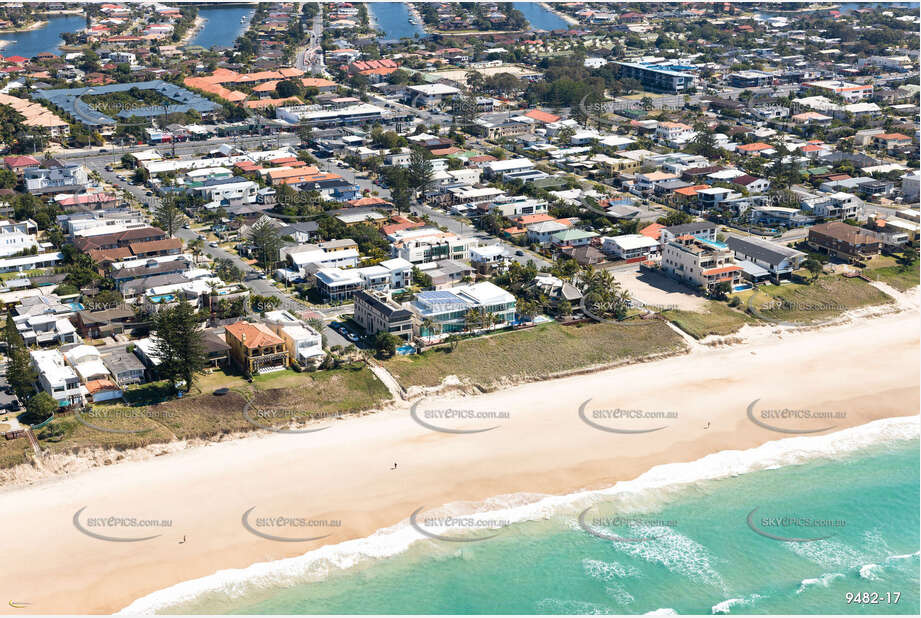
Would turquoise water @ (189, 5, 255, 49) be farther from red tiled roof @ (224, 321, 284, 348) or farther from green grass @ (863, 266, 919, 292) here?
green grass @ (863, 266, 919, 292)

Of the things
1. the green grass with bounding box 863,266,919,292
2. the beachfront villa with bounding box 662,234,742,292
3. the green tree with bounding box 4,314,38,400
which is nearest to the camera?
the green tree with bounding box 4,314,38,400

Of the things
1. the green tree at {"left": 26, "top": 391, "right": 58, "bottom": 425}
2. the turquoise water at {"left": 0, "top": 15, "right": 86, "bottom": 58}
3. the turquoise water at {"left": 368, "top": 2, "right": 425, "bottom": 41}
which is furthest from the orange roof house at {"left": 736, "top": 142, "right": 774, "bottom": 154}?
the turquoise water at {"left": 0, "top": 15, "right": 86, "bottom": 58}

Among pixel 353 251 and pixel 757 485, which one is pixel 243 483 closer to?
pixel 757 485

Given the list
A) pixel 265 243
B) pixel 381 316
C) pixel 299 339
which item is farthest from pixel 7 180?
pixel 381 316

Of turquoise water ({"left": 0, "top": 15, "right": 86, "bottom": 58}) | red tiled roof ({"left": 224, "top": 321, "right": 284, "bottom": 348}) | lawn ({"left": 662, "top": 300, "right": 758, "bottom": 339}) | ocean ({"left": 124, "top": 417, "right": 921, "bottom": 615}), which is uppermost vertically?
turquoise water ({"left": 0, "top": 15, "right": 86, "bottom": 58})

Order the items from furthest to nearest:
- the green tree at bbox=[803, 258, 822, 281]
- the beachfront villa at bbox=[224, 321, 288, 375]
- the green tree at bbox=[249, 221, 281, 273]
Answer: the green tree at bbox=[249, 221, 281, 273], the green tree at bbox=[803, 258, 822, 281], the beachfront villa at bbox=[224, 321, 288, 375]

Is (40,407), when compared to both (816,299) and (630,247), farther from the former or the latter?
(816,299)
